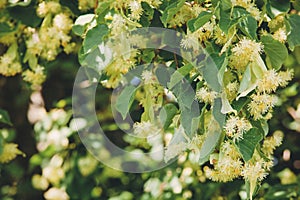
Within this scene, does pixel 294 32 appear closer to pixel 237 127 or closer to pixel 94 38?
pixel 237 127

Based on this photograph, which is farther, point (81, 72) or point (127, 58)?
point (81, 72)

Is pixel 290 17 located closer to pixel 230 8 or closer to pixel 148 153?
pixel 230 8

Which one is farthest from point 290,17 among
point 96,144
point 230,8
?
point 96,144

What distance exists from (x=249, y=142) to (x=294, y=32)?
213 millimetres

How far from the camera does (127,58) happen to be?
902 mm

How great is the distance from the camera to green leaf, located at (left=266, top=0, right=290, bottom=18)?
2.95 ft

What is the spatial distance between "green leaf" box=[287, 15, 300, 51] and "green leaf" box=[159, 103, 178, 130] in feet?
0.69

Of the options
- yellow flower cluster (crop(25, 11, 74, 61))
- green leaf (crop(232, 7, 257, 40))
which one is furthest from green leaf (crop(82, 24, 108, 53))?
yellow flower cluster (crop(25, 11, 74, 61))

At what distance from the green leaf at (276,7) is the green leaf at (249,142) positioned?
214 mm

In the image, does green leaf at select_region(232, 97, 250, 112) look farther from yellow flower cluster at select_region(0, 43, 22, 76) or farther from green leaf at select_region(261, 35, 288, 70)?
yellow flower cluster at select_region(0, 43, 22, 76)

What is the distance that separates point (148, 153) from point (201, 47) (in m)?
0.68

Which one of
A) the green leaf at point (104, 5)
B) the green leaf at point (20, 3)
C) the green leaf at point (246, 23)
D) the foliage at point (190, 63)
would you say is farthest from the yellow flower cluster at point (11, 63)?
the green leaf at point (246, 23)

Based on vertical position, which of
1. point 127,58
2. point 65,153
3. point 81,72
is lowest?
point 65,153

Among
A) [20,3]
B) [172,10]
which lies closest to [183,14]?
[172,10]
